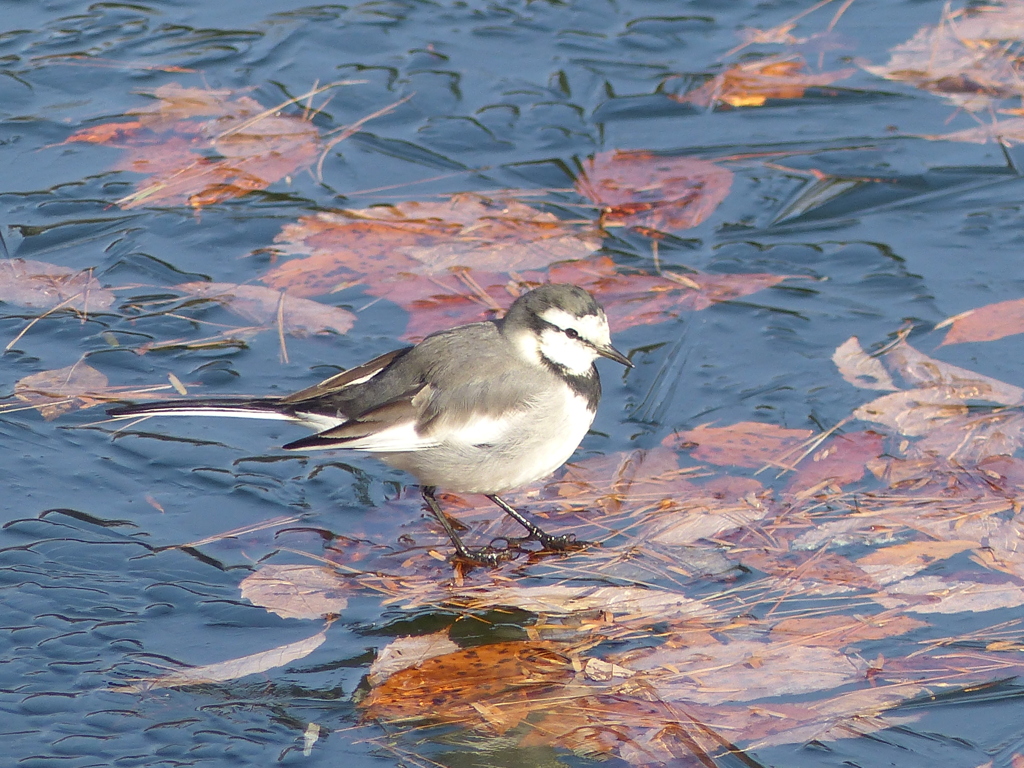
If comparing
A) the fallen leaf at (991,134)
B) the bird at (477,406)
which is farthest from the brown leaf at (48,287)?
the fallen leaf at (991,134)

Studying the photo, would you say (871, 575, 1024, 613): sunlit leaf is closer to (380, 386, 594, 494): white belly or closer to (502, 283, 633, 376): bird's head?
(380, 386, 594, 494): white belly

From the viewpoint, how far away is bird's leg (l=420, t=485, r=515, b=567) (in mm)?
4398

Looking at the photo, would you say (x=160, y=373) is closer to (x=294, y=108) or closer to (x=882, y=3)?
(x=294, y=108)

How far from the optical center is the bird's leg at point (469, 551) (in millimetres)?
4398

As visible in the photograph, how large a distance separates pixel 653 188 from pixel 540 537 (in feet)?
8.70

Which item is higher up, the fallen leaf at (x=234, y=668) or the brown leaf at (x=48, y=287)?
the brown leaf at (x=48, y=287)

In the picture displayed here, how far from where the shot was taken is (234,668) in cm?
378

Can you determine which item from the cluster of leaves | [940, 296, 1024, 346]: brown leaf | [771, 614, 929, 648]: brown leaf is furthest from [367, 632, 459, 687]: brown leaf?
[940, 296, 1024, 346]: brown leaf

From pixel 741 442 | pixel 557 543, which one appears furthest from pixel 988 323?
pixel 557 543

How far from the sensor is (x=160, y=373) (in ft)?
17.3

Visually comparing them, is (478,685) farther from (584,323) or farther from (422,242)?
(422,242)

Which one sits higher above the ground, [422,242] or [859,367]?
[422,242]

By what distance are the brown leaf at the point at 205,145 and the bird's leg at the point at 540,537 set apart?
2752 millimetres

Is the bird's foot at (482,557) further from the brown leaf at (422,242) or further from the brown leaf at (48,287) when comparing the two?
the brown leaf at (48,287)
